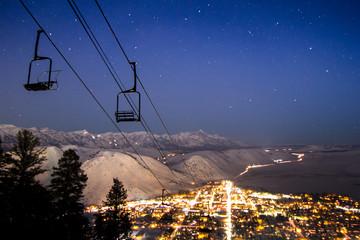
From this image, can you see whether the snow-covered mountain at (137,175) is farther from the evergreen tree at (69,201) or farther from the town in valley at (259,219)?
the evergreen tree at (69,201)

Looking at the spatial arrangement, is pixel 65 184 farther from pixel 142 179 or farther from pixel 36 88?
pixel 142 179

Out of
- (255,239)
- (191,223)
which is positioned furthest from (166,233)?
(255,239)

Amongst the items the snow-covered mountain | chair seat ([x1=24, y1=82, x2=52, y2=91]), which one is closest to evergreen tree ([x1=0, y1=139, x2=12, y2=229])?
chair seat ([x1=24, y1=82, x2=52, y2=91])

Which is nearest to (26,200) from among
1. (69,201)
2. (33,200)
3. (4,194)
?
(33,200)

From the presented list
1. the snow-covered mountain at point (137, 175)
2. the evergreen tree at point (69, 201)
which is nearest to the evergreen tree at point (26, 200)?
the evergreen tree at point (69, 201)

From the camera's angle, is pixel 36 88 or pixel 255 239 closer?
pixel 36 88

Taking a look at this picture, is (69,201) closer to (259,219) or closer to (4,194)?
(4,194)
